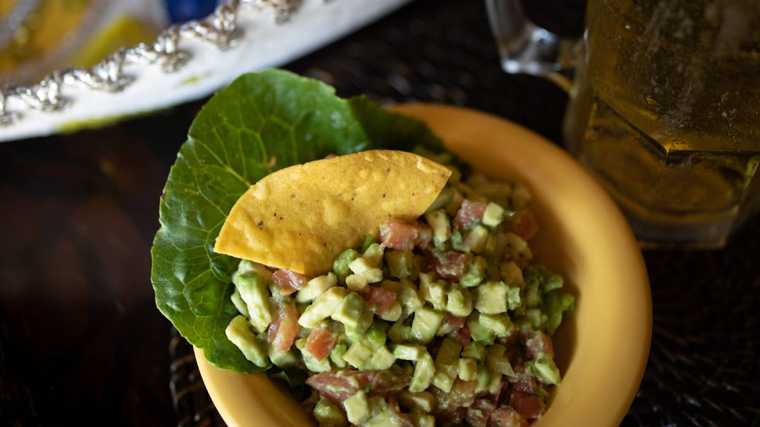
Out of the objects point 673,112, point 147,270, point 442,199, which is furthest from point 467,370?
point 147,270

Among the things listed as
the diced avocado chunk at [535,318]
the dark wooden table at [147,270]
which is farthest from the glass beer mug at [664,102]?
the diced avocado chunk at [535,318]

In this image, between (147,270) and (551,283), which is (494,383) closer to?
(551,283)

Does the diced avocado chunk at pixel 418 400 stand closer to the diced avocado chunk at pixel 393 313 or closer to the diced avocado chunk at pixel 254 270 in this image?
the diced avocado chunk at pixel 393 313

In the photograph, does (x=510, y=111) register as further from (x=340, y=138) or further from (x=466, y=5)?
(x=340, y=138)

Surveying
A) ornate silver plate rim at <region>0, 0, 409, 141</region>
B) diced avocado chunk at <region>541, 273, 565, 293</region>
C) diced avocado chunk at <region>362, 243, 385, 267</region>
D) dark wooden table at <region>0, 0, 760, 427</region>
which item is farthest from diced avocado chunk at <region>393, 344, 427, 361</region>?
ornate silver plate rim at <region>0, 0, 409, 141</region>

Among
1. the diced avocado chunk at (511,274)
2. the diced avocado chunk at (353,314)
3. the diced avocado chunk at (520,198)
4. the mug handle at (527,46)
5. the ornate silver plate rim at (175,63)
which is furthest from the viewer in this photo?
the mug handle at (527,46)

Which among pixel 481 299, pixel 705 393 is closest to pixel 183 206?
pixel 481 299
